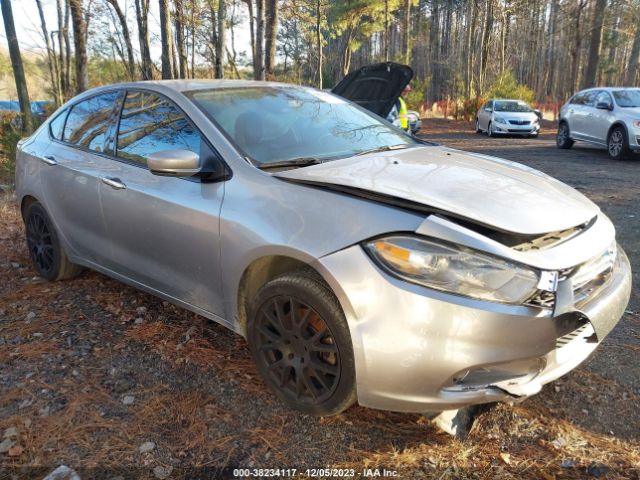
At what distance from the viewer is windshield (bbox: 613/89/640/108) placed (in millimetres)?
11260

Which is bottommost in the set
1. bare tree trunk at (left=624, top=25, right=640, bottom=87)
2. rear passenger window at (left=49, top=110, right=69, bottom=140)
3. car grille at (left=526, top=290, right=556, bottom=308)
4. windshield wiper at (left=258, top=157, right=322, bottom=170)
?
car grille at (left=526, top=290, right=556, bottom=308)

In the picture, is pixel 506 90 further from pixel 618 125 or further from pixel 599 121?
pixel 618 125

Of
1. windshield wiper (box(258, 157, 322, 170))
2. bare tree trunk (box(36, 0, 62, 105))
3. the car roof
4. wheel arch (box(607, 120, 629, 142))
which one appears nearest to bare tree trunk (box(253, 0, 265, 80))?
wheel arch (box(607, 120, 629, 142))

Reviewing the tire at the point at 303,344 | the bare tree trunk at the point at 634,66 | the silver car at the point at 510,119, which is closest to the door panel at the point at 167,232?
the tire at the point at 303,344

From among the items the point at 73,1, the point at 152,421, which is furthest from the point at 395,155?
the point at 73,1

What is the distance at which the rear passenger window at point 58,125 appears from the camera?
13.4 feet

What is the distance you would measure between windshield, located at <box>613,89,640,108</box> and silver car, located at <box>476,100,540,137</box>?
6237mm

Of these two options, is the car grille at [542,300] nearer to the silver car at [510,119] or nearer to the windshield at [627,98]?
the windshield at [627,98]

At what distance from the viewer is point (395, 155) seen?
3.03 m

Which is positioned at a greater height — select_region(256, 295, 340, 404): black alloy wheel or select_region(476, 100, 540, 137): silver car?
select_region(476, 100, 540, 137): silver car

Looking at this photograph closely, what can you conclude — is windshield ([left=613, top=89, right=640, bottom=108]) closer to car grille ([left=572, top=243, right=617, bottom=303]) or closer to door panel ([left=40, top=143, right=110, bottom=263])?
car grille ([left=572, top=243, right=617, bottom=303])

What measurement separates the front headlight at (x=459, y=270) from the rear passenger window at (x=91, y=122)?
241 centimetres

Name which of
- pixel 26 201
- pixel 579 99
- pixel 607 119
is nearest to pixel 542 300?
pixel 26 201

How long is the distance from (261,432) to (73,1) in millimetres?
11094
